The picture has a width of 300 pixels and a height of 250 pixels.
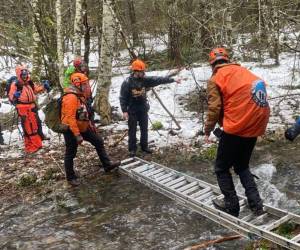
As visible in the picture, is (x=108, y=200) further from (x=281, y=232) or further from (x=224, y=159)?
(x=281, y=232)

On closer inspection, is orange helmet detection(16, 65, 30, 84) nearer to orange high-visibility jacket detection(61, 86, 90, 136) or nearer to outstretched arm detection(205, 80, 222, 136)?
orange high-visibility jacket detection(61, 86, 90, 136)

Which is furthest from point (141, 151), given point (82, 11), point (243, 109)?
point (243, 109)

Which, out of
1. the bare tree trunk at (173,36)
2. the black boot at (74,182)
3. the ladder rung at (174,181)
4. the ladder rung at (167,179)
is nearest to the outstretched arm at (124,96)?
the black boot at (74,182)

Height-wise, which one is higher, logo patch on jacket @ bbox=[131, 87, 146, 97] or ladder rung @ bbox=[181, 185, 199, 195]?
logo patch on jacket @ bbox=[131, 87, 146, 97]

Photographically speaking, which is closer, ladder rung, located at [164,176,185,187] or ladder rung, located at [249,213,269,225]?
ladder rung, located at [249,213,269,225]

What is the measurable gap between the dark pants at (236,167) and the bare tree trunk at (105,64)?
19.6 feet

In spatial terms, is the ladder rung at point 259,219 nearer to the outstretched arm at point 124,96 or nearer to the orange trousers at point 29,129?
the outstretched arm at point 124,96

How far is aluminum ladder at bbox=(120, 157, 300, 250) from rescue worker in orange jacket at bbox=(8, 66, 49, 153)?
2624 mm

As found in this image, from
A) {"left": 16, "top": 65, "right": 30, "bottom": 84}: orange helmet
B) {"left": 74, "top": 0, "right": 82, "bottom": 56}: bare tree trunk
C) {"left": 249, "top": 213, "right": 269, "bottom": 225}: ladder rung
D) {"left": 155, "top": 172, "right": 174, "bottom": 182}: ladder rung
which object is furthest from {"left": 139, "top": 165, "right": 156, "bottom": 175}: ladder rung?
{"left": 74, "top": 0, "right": 82, "bottom": 56}: bare tree trunk

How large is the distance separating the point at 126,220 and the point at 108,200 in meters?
0.91

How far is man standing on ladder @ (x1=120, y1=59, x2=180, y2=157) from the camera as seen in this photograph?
8.45 metres

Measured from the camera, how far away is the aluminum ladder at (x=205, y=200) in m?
4.97

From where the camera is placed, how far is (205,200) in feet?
20.7

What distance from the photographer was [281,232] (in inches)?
199
